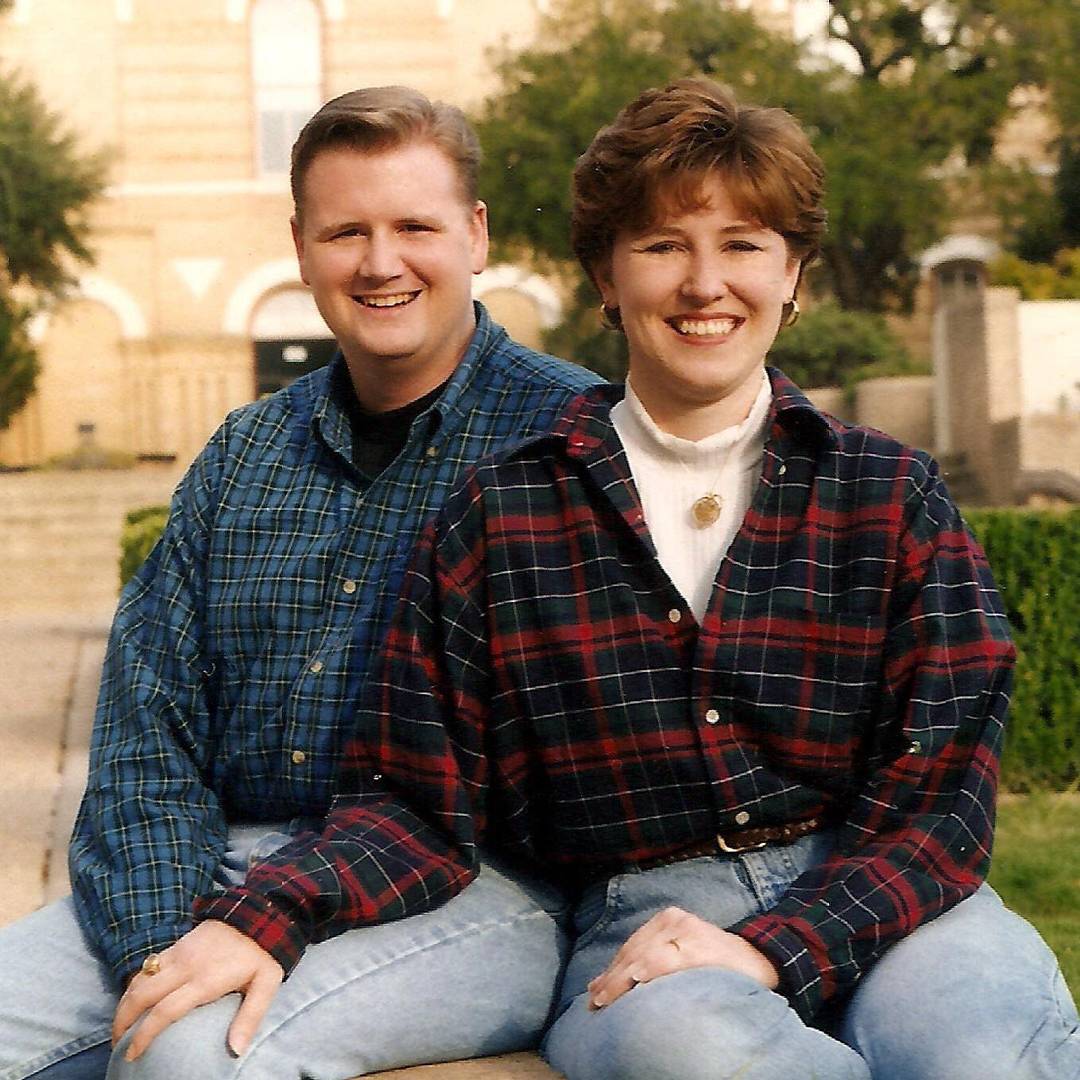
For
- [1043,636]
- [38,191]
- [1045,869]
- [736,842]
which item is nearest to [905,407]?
[1043,636]

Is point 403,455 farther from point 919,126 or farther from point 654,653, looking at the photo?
point 919,126

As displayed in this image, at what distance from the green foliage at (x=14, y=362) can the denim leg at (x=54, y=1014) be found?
24025 mm

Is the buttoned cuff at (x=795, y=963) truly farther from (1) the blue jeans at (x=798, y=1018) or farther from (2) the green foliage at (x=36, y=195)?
(2) the green foliage at (x=36, y=195)

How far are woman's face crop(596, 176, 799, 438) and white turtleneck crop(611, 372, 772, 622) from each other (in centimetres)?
4

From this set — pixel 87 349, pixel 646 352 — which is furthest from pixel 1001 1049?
pixel 87 349

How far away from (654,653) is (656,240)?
58 cm

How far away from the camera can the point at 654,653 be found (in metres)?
2.48

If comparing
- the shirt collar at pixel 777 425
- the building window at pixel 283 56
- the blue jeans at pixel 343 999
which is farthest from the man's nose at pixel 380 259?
the building window at pixel 283 56

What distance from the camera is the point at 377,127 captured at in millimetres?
2891

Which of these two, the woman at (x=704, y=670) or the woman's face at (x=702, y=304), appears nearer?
the woman at (x=704, y=670)

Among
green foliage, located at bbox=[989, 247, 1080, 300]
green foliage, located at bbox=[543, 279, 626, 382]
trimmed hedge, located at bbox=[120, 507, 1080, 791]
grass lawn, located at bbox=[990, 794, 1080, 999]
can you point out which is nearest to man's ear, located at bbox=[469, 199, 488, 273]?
grass lawn, located at bbox=[990, 794, 1080, 999]

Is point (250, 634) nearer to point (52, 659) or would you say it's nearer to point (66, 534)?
point (52, 659)

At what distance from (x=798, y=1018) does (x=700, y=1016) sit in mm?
158

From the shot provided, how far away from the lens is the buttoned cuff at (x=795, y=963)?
2.27 metres
